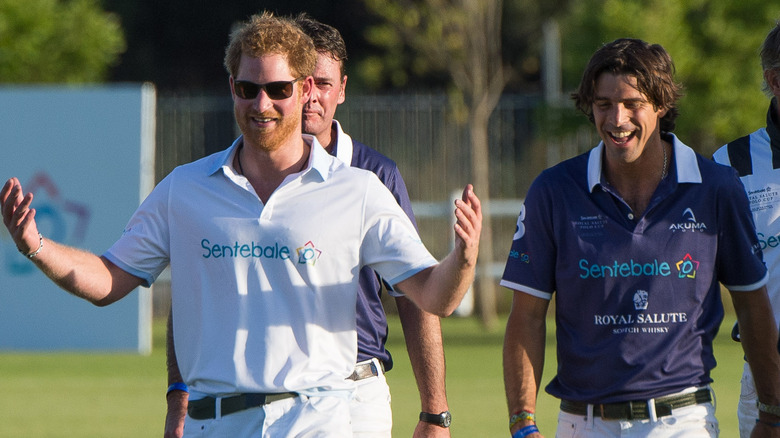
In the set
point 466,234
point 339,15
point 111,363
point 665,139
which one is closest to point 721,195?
point 665,139

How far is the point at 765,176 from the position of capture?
5680mm

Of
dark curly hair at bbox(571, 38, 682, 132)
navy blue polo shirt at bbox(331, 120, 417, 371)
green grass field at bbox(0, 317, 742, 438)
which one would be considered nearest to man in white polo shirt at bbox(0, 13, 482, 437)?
dark curly hair at bbox(571, 38, 682, 132)

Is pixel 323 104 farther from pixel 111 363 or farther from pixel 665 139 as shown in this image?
pixel 111 363

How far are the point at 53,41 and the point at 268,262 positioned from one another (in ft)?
75.5

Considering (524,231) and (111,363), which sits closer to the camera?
(524,231)

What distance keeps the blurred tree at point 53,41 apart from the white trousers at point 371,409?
68.7 feet

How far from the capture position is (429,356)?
6082 millimetres

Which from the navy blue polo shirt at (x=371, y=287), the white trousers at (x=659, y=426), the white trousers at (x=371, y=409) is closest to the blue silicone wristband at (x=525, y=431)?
the white trousers at (x=659, y=426)

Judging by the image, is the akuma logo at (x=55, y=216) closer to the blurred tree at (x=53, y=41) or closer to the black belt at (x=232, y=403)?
the blurred tree at (x=53, y=41)

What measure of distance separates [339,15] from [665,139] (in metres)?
31.7

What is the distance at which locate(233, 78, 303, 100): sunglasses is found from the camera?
474cm

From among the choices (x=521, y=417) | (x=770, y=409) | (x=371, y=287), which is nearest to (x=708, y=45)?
(x=371, y=287)

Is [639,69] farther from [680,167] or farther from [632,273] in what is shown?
[632,273]

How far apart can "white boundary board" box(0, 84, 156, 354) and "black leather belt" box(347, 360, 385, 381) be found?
13.0 metres
